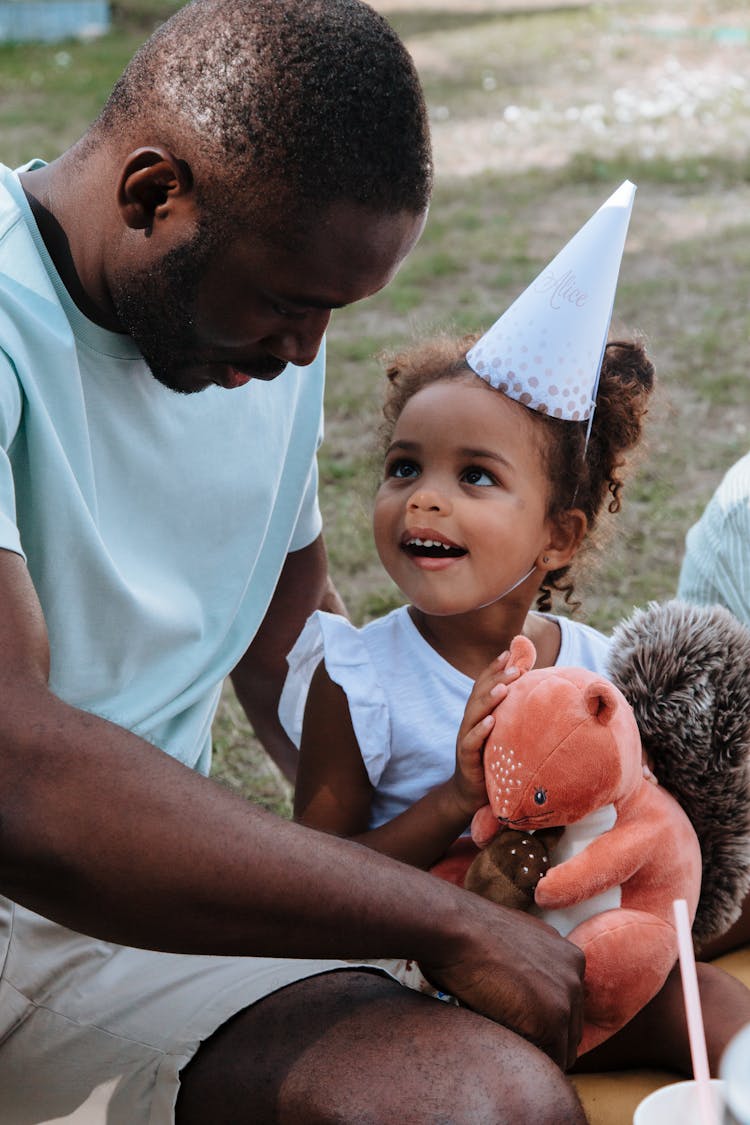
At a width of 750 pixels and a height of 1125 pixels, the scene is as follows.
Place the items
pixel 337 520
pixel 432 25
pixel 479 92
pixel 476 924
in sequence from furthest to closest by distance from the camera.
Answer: pixel 432 25, pixel 479 92, pixel 337 520, pixel 476 924

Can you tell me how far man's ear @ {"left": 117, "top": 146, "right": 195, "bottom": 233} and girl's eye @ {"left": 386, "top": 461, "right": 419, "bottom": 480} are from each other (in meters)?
0.61

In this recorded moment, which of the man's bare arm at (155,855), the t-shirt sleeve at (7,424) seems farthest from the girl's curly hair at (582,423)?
the man's bare arm at (155,855)

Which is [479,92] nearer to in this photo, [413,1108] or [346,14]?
[346,14]

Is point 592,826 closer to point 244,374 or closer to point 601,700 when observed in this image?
point 601,700

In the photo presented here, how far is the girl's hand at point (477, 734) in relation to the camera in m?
1.96

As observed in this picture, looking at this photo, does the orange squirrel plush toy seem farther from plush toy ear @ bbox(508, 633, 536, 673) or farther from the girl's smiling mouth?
the girl's smiling mouth

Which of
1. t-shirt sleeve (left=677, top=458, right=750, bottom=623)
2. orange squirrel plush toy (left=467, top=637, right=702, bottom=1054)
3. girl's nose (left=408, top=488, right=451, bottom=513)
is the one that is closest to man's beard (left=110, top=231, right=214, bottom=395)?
girl's nose (left=408, top=488, right=451, bottom=513)

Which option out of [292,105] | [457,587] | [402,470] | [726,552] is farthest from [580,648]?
[292,105]

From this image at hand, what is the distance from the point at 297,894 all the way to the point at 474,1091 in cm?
29

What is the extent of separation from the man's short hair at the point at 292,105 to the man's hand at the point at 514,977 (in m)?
0.88

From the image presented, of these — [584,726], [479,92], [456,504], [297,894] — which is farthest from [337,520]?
[479,92]

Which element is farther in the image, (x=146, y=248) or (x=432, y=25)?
(x=432, y=25)

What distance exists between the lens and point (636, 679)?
2082mm

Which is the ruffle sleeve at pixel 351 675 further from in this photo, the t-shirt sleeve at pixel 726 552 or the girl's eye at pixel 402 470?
the t-shirt sleeve at pixel 726 552
